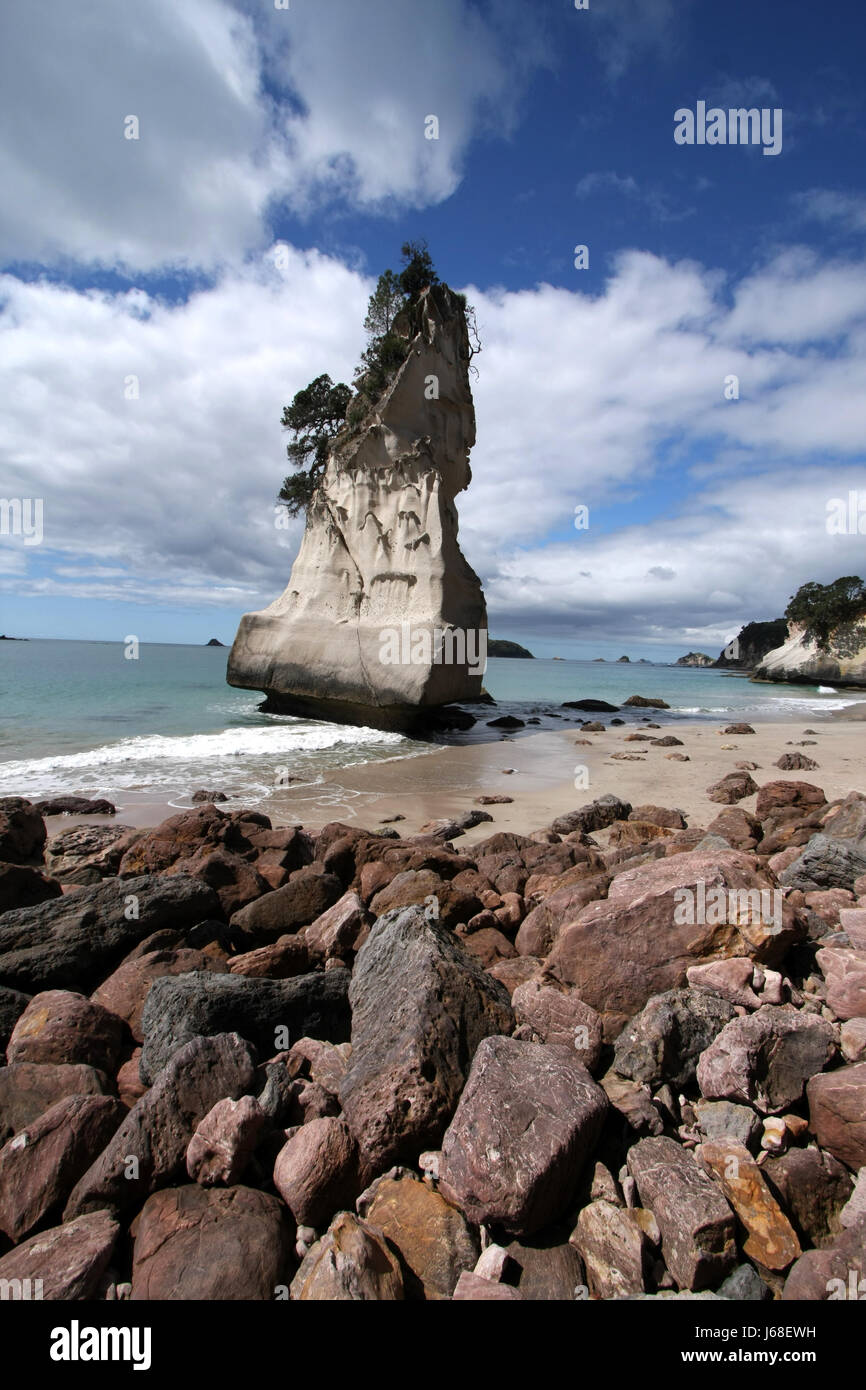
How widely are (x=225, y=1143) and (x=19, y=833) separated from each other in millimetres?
6293

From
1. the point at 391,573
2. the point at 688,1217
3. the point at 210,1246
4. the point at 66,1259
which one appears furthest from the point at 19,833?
the point at 391,573

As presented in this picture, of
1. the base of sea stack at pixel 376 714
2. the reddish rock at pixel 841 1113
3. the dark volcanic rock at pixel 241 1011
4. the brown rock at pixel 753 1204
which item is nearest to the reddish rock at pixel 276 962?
the dark volcanic rock at pixel 241 1011

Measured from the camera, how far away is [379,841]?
22.2ft

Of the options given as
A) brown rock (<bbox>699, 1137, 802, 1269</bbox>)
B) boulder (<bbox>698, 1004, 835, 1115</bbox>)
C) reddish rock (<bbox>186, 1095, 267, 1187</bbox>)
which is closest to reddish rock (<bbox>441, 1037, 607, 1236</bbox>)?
brown rock (<bbox>699, 1137, 802, 1269</bbox>)

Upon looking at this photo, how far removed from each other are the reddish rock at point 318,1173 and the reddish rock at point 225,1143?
0.48 feet

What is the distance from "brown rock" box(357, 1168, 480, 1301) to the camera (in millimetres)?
2062

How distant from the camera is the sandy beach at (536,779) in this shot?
31.7ft

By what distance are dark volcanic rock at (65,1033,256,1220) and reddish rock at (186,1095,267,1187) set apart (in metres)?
0.09

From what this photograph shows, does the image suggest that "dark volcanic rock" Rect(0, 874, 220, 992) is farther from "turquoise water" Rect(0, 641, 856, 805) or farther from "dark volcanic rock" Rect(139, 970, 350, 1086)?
"turquoise water" Rect(0, 641, 856, 805)

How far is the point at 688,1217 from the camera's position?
2.08m

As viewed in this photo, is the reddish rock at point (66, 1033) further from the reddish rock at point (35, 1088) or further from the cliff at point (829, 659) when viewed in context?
the cliff at point (829, 659)
